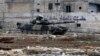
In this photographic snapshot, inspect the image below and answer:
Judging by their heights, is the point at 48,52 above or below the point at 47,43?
above

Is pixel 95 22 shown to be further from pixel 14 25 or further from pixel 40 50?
pixel 40 50

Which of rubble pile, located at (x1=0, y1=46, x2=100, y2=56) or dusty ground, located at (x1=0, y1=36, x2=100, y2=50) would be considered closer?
rubble pile, located at (x1=0, y1=46, x2=100, y2=56)

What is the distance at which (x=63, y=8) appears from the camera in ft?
244

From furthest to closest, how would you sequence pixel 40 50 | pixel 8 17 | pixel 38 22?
pixel 8 17
pixel 38 22
pixel 40 50

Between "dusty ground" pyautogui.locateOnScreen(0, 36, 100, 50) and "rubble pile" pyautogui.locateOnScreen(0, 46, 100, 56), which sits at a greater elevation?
"rubble pile" pyautogui.locateOnScreen(0, 46, 100, 56)

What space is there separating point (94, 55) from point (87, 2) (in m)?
52.6

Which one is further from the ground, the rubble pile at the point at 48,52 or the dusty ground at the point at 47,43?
the rubble pile at the point at 48,52

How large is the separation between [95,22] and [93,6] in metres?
15.4

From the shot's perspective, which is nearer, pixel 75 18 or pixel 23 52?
pixel 23 52

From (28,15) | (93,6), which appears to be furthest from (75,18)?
(93,6)

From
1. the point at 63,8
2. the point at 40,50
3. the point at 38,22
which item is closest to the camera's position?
the point at 40,50

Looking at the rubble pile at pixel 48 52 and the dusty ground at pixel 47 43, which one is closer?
the rubble pile at pixel 48 52

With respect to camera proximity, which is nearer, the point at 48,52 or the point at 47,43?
the point at 48,52

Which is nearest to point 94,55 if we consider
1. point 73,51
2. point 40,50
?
point 73,51
